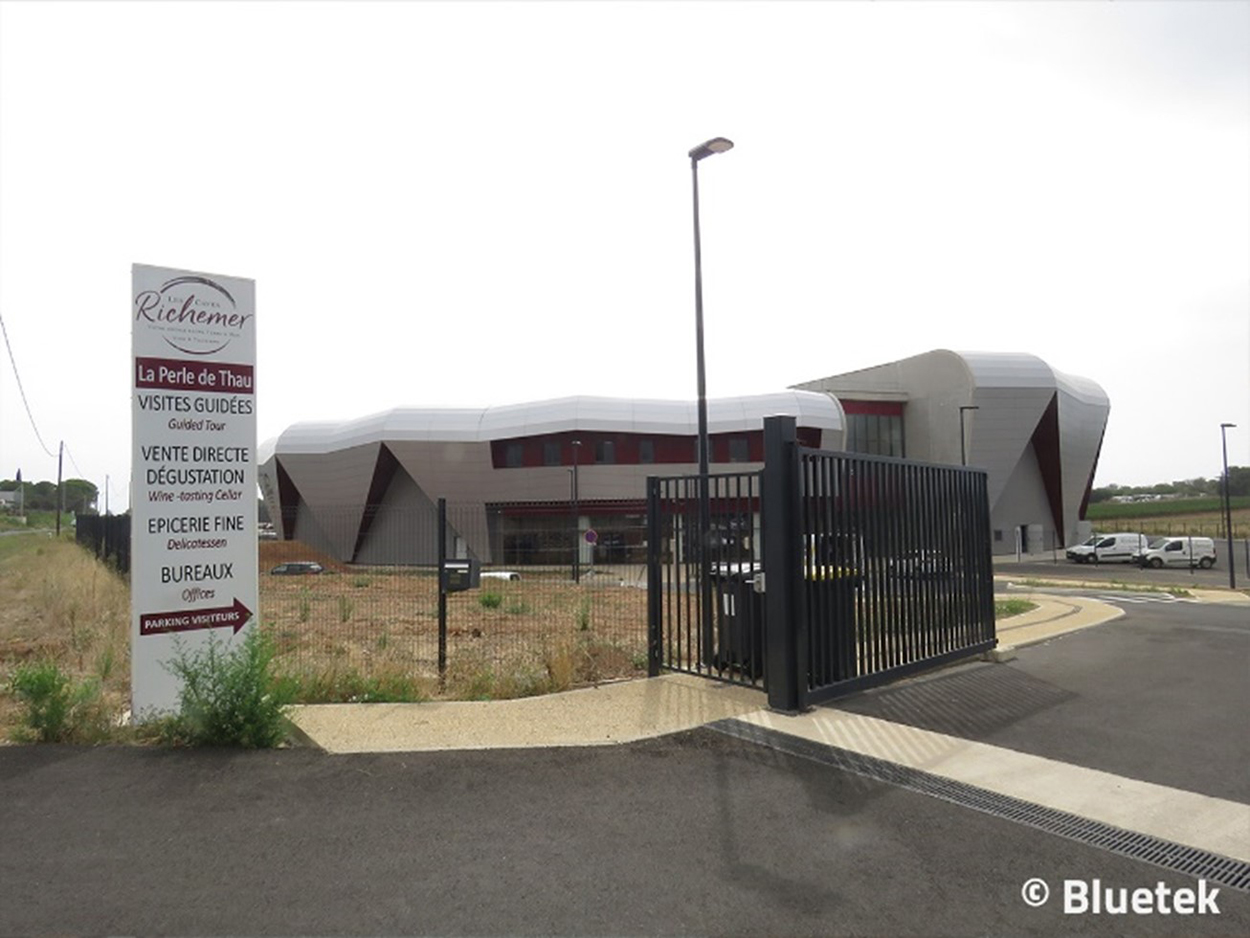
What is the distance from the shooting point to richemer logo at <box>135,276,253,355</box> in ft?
24.4

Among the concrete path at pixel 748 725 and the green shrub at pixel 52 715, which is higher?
the green shrub at pixel 52 715

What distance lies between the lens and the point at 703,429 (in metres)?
10.6

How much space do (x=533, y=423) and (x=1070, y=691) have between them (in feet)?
152

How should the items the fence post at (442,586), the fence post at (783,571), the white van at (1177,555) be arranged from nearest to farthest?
the fence post at (783,571), the fence post at (442,586), the white van at (1177,555)

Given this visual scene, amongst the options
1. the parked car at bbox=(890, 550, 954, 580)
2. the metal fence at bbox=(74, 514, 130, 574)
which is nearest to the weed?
the parked car at bbox=(890, 550, 954, 580)

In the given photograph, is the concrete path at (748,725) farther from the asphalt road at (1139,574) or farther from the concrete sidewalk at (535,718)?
the asphalt road at (1139,574)

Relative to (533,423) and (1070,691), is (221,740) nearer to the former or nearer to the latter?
(1070,691)

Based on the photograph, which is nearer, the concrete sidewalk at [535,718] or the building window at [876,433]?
the concrete sidewalk at [535,718]

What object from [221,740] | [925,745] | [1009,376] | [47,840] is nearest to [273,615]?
[221,740]

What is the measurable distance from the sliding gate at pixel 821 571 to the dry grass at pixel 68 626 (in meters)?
5.79

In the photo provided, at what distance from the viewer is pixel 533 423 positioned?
53156 millimetres

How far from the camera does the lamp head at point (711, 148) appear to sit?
10344 millimetres

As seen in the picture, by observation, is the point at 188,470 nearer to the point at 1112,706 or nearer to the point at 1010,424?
the point at 1112,706

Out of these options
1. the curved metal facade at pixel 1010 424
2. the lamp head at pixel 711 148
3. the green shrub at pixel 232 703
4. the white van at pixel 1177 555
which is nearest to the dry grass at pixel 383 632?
the green shrub at pixel 232 703
